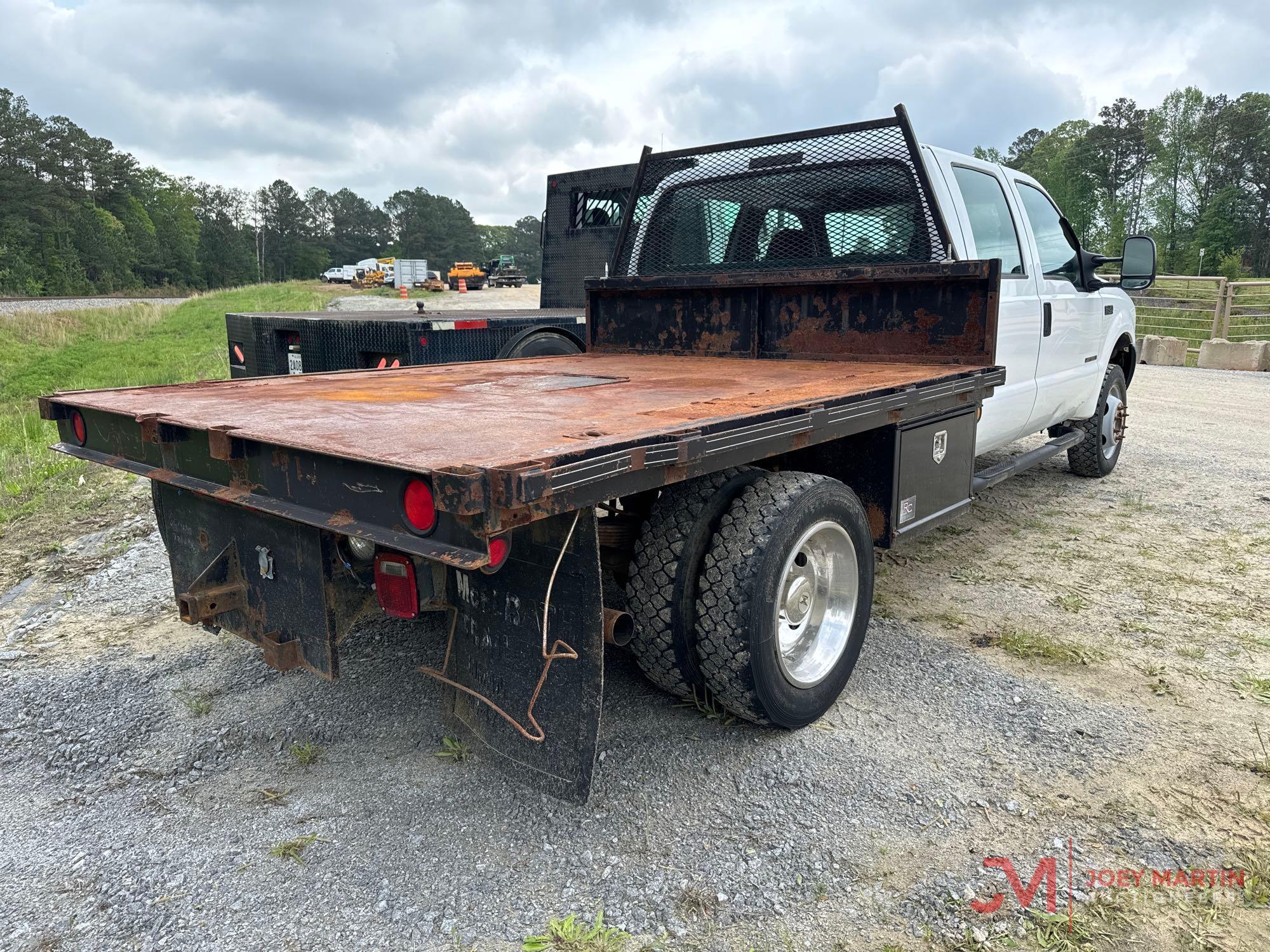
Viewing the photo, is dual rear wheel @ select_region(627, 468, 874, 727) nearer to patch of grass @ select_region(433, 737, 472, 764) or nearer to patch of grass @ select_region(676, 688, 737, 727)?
patch of grass @ select_region(676, 688, 737, 727)

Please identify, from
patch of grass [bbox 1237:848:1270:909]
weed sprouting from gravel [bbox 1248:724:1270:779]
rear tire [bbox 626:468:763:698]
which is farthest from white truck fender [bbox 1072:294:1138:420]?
rear tire [bbox 626:468:763:698]

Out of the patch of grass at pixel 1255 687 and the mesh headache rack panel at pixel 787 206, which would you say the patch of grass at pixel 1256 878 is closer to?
the patch of grass at pixel 1255 687

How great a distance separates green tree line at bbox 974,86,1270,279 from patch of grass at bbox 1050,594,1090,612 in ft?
203

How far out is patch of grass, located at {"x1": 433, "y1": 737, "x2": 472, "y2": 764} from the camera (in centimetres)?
303

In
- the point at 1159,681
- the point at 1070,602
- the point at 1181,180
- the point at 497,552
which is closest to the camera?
the point at 497,552

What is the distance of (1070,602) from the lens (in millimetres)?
4477

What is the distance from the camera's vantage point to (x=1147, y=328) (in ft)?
64.7

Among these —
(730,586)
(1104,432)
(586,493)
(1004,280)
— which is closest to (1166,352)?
(1104,432)

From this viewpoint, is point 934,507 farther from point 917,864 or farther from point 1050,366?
point 1050,366

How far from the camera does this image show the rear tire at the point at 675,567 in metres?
2.90

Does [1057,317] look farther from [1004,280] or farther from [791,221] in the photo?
[791,221]

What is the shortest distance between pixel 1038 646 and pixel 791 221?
2.62 m

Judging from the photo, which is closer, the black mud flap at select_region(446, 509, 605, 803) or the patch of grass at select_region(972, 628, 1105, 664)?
the black mud flap at select_region(446, 509, 605, 803)

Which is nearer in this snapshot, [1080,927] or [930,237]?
[1080,927]
